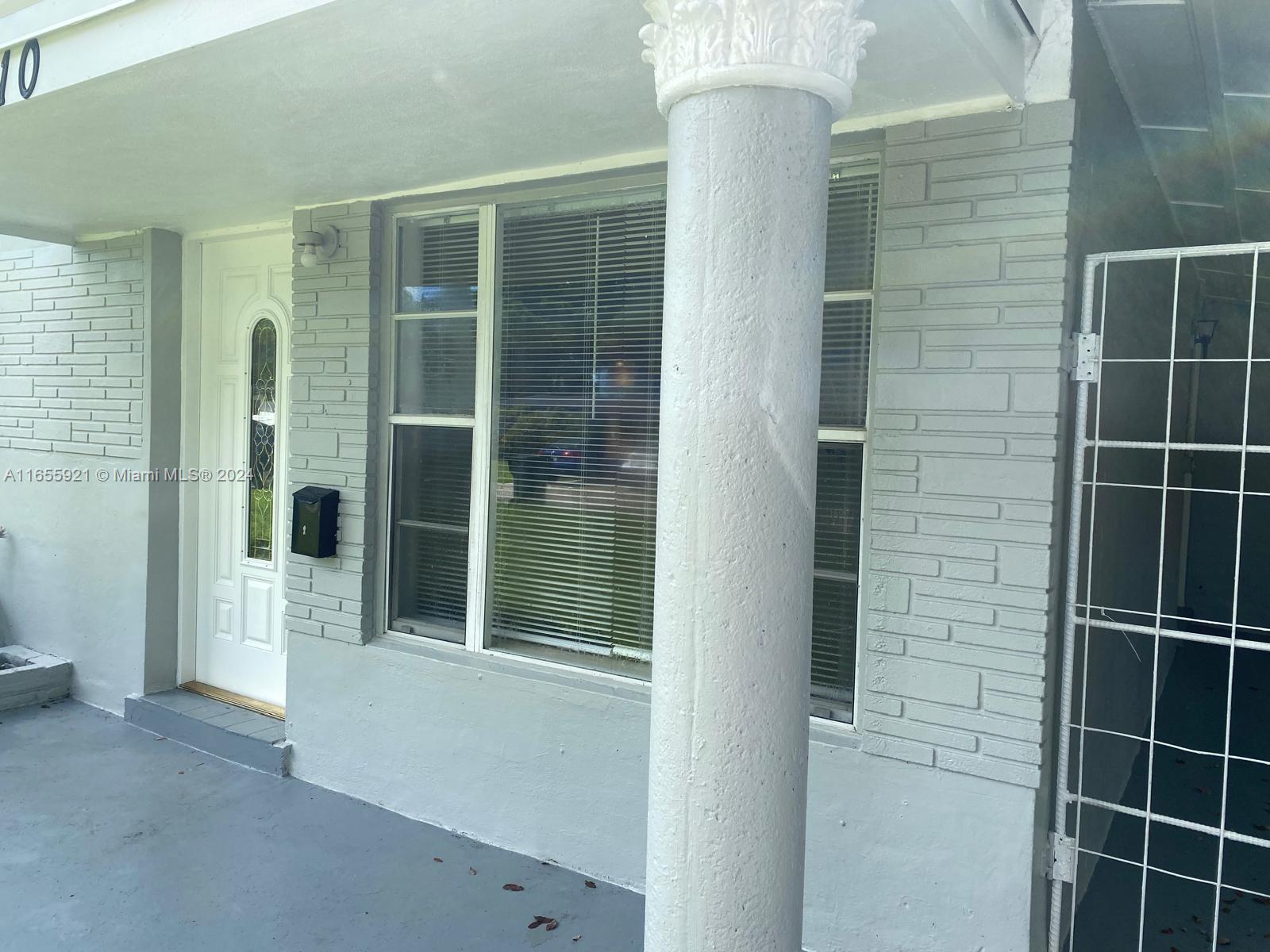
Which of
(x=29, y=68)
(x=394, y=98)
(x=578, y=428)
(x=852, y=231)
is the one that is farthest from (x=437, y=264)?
(x=852, y=231)

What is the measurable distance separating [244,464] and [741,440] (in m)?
4.52

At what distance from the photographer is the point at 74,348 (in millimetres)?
6031

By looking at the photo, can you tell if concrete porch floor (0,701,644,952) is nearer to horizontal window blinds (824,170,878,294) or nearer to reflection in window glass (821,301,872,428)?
reflection in window glass (821,301,872,428)

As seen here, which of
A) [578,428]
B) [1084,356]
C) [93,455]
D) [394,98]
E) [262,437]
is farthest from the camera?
[93,455]

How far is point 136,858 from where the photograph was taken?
4.00m

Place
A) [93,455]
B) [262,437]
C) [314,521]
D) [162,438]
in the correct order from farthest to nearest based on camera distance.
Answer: [93,455] → [162,438] → [262,437] → [314,521]

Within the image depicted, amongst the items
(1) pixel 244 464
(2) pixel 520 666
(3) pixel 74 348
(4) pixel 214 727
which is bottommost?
(4) pixel 214 727

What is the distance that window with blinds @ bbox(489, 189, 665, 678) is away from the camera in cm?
389

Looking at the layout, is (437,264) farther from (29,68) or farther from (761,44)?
(761,44)

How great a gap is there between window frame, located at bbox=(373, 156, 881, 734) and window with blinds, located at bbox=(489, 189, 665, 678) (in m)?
0.04

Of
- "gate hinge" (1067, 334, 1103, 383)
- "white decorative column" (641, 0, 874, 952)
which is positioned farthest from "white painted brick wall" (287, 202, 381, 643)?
"gate hinge" (1067, 334, 1103, 383)

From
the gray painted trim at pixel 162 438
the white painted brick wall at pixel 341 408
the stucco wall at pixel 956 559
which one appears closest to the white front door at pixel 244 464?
the gray painted trim at pixel 162 438

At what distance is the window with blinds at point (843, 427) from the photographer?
335cm

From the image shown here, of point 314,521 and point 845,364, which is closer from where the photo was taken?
point 845,364
